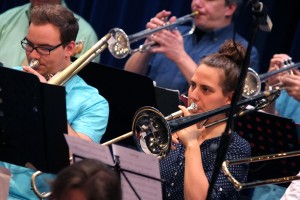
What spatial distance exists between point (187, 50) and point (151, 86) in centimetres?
130

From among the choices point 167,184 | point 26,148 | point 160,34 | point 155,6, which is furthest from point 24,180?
point 155,6

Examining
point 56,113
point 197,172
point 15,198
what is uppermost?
point 56,113

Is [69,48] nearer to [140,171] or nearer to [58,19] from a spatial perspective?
[58,19]

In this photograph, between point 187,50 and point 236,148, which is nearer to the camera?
point 236,148

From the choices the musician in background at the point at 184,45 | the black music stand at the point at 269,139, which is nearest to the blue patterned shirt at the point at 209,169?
the black music stand at the point at 269,139

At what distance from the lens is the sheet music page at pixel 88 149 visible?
3199 millimetres

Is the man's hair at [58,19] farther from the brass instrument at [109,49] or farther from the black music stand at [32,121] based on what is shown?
the black music stand at [32,121]

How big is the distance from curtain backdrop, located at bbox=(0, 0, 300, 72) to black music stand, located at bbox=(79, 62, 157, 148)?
1146mm

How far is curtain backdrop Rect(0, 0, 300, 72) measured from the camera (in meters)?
5.58

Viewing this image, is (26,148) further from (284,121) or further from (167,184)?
(284,121)

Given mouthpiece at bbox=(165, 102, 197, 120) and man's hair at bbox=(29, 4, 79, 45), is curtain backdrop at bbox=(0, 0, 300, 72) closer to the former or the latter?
man's hair at bbox=(29, 4, 79, 45)

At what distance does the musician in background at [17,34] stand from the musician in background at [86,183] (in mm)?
3015

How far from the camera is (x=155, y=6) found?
20.0 feet

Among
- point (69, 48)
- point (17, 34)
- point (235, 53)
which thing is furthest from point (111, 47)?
point (235, 53)
